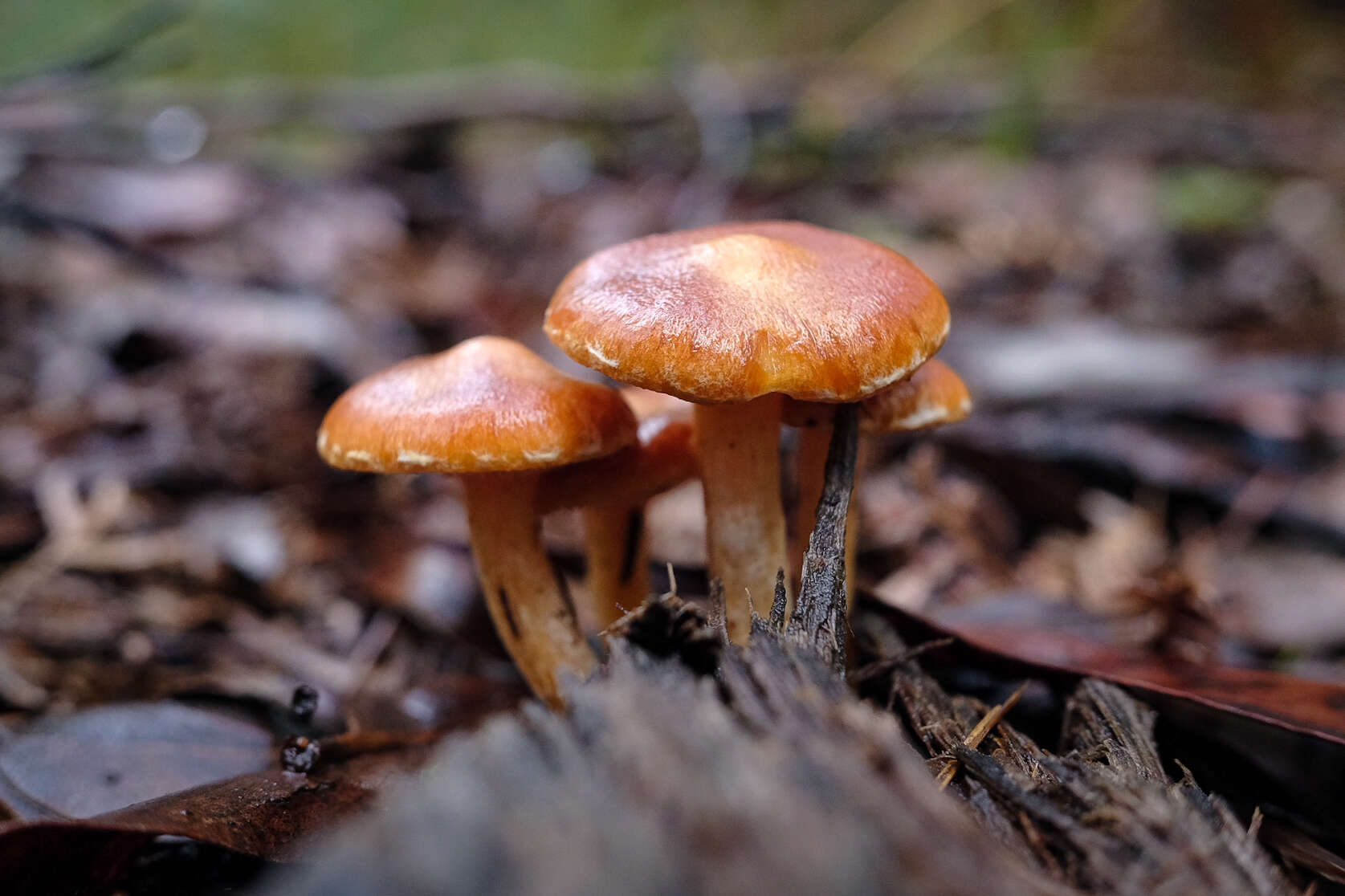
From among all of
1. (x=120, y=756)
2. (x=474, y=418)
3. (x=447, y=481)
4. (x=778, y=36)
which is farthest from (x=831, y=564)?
(x=778, y=36)

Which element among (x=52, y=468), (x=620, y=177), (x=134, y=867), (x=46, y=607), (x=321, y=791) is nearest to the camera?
(x=134, y=867)

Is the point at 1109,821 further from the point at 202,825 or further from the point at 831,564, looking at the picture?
the point at 202,825

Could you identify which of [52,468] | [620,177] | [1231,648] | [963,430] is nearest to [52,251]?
[52,468]

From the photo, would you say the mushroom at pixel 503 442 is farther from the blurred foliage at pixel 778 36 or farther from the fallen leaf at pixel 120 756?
the blurred foliage at pixel 778 36

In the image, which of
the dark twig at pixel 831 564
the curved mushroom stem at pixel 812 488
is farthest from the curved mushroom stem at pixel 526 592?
A: the dark twig at pixel 831 564

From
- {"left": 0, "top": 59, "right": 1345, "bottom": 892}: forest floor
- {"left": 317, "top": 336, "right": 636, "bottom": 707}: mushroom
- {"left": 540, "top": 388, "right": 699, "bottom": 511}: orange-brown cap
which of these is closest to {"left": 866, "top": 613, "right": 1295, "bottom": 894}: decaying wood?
{"left": 0, "top": 59, "right": 1345, "bottom": 892}: forest floor

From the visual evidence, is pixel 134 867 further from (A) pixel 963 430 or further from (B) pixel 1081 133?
(B) pixel 1081 133

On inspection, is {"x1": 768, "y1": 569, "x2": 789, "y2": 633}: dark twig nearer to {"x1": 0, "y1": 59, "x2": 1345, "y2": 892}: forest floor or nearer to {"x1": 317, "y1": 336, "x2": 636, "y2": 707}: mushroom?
{"x1": 317, "y1": 336, "x2": 636, "y2": 707}: mushroom
